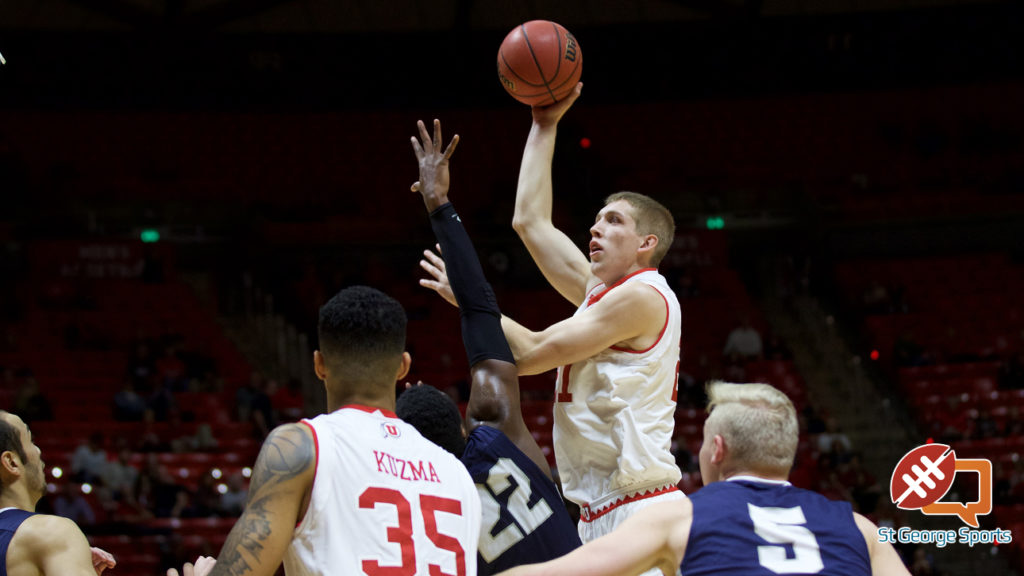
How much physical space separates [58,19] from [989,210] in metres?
16.4

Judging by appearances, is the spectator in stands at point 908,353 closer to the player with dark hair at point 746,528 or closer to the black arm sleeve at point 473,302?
the black arm sleeve at point 473,302

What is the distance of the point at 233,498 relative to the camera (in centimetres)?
1095

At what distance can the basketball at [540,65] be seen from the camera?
454 cm

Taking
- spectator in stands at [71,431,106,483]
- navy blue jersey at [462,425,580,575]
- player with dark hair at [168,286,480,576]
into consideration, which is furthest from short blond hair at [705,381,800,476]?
spectator in stands at [71,431,106,483]

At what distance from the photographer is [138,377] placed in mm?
13352

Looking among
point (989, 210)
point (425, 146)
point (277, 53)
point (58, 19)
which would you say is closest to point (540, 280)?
point (277, 53)

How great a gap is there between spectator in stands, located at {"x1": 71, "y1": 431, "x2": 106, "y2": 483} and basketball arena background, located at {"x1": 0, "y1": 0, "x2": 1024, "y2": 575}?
1.80 metres

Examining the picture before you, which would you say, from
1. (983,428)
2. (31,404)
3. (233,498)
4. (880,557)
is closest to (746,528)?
(880,557)

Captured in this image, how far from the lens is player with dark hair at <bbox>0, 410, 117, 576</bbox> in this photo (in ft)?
11.9

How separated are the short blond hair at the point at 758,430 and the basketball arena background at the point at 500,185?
10.4 metres

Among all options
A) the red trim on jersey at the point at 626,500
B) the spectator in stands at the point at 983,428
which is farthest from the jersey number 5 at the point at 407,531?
the spectator in stands at the point at 983,428

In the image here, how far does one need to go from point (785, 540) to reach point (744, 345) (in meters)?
12.7

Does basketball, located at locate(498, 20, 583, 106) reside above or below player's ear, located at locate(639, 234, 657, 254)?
above

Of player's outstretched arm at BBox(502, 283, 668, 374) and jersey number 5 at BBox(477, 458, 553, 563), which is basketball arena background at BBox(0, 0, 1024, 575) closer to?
player's outstretched arm at BBox(502, 283, 668, 374)
